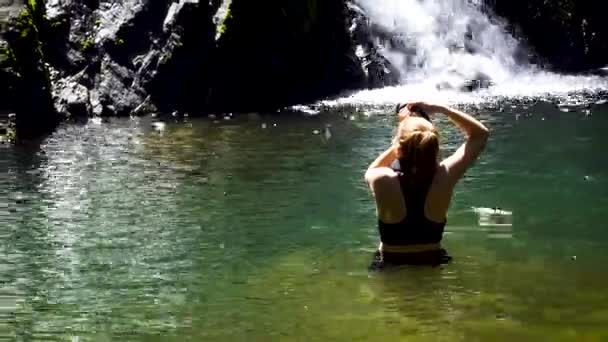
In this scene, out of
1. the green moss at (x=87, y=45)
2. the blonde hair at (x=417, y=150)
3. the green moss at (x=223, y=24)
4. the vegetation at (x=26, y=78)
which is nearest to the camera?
the blonde hair at (x=417, y=150)

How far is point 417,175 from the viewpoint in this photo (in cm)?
788

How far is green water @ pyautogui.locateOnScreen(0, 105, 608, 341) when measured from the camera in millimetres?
8289

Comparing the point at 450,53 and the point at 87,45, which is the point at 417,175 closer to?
the point at 87,45

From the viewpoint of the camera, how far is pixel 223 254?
10977 millimetres

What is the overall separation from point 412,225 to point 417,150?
0.86m

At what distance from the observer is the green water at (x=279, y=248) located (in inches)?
326

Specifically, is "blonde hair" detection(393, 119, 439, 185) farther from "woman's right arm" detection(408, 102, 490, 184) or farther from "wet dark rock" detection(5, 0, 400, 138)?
"wet dark rock" detection(5, 0, 400, 138)

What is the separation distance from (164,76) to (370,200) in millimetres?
15475

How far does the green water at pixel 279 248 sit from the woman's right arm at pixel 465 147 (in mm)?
1246

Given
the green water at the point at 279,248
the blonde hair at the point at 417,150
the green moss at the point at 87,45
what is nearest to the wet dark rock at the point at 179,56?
the green moss at the point at 87,45

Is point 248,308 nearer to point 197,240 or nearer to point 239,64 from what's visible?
point 197,240

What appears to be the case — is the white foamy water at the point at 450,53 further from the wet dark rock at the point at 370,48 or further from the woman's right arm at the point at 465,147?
the woman's right arm at the point at 465,147

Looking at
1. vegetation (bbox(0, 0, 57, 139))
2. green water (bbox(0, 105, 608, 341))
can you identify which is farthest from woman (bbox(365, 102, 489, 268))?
vegetation (bbox(0, 0, 57, 139))

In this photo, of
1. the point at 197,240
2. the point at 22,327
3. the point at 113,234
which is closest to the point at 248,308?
the point at 22,327
